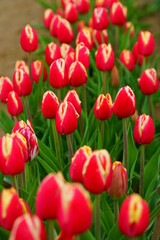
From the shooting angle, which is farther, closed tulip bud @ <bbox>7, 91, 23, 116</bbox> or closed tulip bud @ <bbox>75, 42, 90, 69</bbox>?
closed tulip bud @ <bbox>75, 42, 90, 69</bbox>

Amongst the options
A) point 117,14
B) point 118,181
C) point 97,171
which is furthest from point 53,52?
point 97,171

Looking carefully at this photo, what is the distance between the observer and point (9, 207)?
1.11 meters

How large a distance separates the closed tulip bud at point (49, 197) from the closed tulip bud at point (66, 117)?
57 cm

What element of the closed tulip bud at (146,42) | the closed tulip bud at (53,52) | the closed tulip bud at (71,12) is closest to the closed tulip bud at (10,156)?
the closed tulip bud at (53,52)

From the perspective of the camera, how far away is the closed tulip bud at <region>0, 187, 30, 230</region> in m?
1.11

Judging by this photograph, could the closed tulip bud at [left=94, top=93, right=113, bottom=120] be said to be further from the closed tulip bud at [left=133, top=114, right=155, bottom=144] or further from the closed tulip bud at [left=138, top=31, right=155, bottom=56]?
the closed tulip bud at [left=138, top=31, right=155, bottom=56]

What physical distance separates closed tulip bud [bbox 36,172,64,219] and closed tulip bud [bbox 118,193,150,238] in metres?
0.15

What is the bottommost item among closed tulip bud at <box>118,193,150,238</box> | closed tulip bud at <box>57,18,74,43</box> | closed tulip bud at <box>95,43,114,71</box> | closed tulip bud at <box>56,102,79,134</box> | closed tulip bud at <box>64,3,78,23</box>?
closed tulip bud at <box>118,193,150,238</box>

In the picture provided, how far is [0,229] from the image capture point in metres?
1.42

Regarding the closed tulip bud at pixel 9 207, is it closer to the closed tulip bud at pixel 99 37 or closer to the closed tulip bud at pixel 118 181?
the closed tulip bud at pixel 118 181

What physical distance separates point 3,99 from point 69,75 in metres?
0.31

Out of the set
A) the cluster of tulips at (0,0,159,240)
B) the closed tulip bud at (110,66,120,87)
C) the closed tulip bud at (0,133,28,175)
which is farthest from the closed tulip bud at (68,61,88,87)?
the closed tulip bud at (0,133,28,175)

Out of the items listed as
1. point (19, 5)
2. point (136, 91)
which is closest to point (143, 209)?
point (136, 91)

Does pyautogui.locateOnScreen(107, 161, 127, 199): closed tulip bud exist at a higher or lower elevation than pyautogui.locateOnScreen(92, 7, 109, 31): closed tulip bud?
lower
